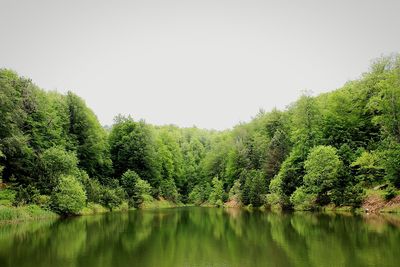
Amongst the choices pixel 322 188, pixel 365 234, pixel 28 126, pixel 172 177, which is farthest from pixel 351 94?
pixel 172 177

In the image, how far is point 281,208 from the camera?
171ft

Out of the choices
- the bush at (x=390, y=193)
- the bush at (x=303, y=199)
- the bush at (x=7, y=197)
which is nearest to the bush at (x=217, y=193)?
the bush at (x=303, y=199)

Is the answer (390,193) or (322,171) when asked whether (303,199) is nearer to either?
(322,171)

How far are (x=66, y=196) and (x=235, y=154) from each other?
46702mm

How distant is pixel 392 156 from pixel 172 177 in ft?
220

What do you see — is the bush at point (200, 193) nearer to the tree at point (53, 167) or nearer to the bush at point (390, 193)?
the tree at point (53, 167)

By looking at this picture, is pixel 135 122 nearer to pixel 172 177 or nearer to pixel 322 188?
pixel 172 177

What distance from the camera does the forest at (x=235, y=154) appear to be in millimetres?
39125

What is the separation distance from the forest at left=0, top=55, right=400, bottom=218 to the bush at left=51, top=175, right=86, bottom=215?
0.35 ft

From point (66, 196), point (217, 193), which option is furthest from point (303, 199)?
point (217, 193)

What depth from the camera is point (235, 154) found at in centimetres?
8181

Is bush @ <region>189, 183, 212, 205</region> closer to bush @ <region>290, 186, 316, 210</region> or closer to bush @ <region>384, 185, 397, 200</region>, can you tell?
bush @ <region>290, 186, 316, 210</region>

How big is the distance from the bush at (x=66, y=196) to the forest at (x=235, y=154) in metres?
0.11

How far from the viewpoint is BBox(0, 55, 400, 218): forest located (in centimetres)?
3912
